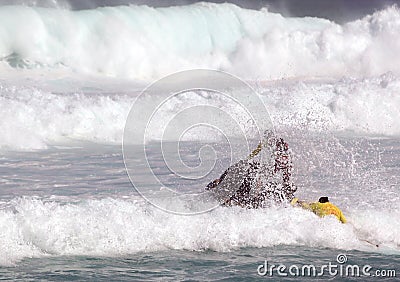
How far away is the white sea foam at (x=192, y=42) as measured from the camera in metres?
27.6

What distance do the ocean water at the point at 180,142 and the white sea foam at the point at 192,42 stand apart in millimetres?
69

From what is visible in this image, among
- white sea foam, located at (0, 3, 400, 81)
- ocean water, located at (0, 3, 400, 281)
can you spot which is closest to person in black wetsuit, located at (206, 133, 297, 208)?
ocean water, located at (0, 3, 400, 281)

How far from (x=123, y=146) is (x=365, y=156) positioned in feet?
22.1

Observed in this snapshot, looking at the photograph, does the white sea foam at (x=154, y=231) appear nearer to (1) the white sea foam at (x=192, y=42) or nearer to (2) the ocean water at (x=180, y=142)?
(2) the ocean water at (x=180, y=142)

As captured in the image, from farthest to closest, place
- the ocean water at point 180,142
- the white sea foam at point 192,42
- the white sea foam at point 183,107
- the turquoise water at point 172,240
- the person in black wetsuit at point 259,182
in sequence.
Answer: the white sea foam at point 192,42 → the white sea foam at point 183,107 → the person in black wetsuit at point 259,182 → the ocean water at point 180,142 → the turquoise water at point 172,240

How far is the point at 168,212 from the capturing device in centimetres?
1039

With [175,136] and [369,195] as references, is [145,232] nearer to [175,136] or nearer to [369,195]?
[369,195]

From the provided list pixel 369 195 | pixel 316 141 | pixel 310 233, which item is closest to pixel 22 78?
pixel 316 141

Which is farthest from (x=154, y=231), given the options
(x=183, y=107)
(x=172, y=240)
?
(x=183, y=107)

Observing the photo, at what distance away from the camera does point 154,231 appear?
9.39m

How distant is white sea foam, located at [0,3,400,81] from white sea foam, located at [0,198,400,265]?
60.0 feet

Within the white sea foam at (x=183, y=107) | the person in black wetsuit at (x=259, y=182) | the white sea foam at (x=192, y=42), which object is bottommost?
the person in black wetsuit at (x=259, y=182)

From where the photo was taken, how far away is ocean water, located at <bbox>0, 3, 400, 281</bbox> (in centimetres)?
886

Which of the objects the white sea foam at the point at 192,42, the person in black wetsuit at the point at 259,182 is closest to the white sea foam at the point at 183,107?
the white sea foam at the point at 192,42
